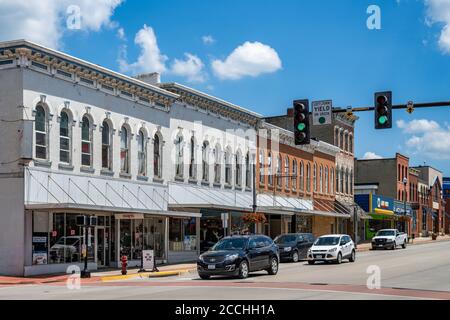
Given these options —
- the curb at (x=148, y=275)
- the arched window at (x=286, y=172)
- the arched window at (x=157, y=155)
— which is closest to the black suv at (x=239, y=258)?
the curb at (x=148, y=275)

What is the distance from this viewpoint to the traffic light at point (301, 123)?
21.3 m

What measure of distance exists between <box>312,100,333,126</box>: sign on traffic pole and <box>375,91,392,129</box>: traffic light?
207cm

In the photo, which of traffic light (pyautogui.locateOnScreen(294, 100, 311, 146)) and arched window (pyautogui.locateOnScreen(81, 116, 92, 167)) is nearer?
traffic light (pyautogui.locateOnScreen(294, 100, 311, 146))

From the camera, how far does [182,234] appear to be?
3878cm

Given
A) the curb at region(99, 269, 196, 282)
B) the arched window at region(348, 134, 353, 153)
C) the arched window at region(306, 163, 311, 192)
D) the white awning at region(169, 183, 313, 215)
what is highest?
the arched window at region(348, 134, 353, 153)

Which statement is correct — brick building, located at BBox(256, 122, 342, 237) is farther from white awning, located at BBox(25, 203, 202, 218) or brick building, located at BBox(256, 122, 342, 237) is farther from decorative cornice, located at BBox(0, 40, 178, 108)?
white awning, located at BBox(25, 203, 202, 218)

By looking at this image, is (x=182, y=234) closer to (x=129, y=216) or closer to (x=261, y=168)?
(x=129, y=216)

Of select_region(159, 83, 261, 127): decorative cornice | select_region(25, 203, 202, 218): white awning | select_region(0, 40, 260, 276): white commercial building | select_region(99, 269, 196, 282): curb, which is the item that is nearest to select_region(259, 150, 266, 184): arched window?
select_region(159, 83, 261, 127): decorative cornice

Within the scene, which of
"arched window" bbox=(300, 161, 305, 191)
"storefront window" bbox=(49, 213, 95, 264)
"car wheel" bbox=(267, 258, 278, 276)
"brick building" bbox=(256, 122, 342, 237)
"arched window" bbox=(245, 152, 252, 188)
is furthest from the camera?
"arched window" bbox=(300, 161, 305, 191)

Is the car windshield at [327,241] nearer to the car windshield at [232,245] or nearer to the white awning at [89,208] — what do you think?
the white awning at [89,208]

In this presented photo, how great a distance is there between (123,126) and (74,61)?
17.2 ft

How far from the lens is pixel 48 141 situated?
2912 cm

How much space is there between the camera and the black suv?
2545 cm

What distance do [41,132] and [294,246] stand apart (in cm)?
1562
